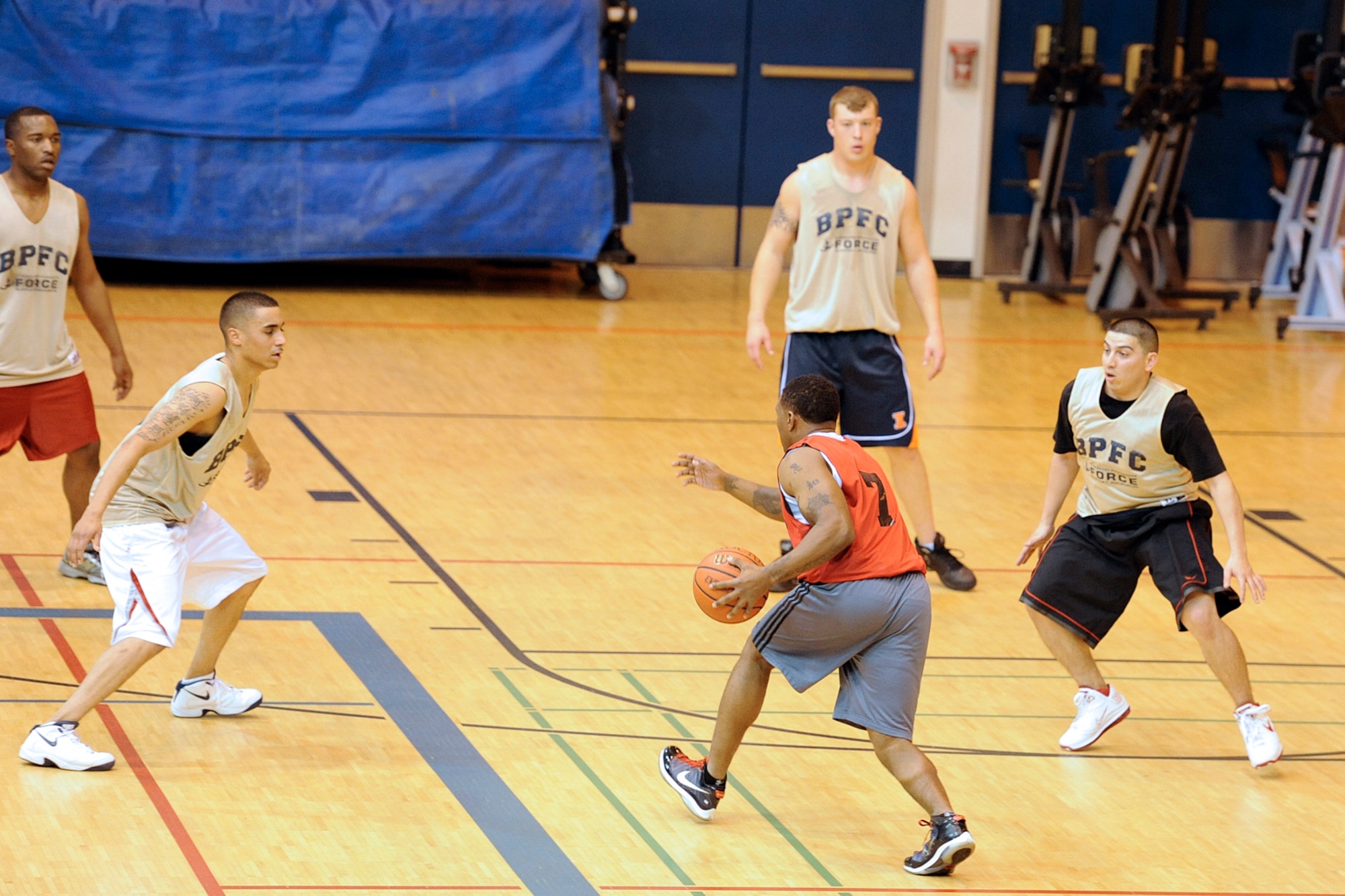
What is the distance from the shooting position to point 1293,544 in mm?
7059

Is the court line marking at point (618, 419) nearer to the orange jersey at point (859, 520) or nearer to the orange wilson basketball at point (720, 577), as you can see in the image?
the orange wilson basketball at point (720, 577)

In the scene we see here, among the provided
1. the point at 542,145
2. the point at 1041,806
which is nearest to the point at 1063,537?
the point at 1041,806

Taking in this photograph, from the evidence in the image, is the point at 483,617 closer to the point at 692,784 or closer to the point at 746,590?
the point at 692,784

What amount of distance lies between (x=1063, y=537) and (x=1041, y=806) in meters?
0.86

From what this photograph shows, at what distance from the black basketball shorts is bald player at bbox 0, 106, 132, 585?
2.46 m

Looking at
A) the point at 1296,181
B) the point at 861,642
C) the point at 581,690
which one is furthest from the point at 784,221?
the point at 1296,181

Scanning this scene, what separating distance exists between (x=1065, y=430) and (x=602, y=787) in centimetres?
167

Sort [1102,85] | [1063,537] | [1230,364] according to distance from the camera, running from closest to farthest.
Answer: [1063,537] < [1230,364] < [1102,85]

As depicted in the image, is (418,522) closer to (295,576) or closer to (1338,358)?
(295,576)

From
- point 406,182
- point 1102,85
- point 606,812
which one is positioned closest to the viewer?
point 606,812

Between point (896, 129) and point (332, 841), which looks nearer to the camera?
point (332, 841)

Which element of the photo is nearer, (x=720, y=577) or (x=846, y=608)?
(x=846, y=608)

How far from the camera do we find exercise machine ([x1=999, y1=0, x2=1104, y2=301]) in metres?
13.4

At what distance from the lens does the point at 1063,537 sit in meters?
4.93
